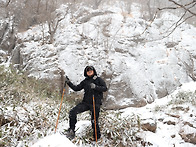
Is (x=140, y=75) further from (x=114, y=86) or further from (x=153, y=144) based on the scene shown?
(x=153, y=144)

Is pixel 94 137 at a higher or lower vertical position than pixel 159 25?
lower

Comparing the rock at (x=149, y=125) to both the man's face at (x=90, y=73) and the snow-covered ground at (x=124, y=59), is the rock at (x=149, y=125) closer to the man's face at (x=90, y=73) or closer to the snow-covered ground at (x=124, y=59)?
the snow-covered ground at (x=124, y=59)

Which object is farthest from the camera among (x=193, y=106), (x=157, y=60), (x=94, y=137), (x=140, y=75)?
(x=157, y=60)

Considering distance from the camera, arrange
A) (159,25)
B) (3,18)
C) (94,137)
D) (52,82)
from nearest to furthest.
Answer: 1. (94,137)
2. (52,82)
3. (3,18)
4. (159,25)

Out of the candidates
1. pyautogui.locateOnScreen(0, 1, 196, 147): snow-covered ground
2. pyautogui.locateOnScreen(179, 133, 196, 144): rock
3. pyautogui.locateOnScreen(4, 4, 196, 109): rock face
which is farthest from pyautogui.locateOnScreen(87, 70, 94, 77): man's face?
pyautogui.locateOnScreen(4, 4, 196, 109): rock face

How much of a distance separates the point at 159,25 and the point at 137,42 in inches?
143

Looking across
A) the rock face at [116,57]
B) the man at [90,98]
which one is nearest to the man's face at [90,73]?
the man at [90,98]

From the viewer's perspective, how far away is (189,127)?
3.63 meters

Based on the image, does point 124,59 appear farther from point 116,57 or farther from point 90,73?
point 90,73

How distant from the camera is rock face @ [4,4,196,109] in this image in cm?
786

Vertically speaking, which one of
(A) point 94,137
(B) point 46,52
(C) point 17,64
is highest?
(B) point 46,52

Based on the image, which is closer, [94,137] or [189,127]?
[94,137]

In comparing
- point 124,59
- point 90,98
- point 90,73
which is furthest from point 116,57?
point 90,98

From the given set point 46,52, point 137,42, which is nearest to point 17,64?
point 46,52
